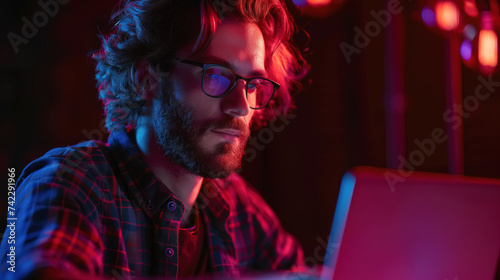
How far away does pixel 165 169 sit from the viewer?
1.45 meters

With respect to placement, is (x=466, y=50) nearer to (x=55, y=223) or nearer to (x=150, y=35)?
(x=150, y=35)

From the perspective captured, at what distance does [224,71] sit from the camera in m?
1.41

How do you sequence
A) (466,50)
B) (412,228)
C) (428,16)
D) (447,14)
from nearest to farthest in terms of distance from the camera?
(412,228) < (447,14) < (466,50) < (428,16)

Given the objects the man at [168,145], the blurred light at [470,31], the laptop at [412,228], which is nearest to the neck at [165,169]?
the man at [168,145]

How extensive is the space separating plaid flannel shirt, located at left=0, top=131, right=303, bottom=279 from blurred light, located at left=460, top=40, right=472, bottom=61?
1609mm

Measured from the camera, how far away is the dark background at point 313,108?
92.1 inches

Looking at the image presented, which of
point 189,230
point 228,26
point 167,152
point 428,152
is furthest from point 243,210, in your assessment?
point 428,152

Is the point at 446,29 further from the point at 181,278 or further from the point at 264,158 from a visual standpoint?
the point at 181,278

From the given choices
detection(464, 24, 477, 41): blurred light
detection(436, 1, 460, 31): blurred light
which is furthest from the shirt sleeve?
detection(464, 24, 477, 41): blurred light

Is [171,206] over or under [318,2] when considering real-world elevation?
under

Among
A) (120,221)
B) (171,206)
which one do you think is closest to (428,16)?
(171,206)

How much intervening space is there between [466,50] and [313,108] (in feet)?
3.85

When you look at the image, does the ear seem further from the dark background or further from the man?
the dark background

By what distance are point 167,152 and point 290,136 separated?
210 centimetres
